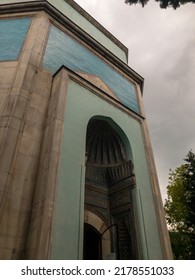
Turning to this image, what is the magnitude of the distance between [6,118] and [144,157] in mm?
5014

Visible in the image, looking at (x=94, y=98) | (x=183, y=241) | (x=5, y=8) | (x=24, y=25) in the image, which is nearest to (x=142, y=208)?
(x=94, y=98)

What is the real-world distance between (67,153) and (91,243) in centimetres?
328

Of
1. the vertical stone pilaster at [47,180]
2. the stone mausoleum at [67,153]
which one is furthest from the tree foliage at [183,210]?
the vertical stone pilaster at [47,180]

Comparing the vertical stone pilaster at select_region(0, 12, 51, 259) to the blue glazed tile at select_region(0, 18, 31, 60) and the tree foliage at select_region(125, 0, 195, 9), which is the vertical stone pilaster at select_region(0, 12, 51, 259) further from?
the tree foliage at select_region(125, 0, 195, 9)

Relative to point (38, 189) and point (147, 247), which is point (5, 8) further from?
point (147, 247)

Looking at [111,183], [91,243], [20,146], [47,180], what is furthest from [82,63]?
[91,243]

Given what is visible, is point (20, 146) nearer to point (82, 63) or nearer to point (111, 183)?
point (111, 183)

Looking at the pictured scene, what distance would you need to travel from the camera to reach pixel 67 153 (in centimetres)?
609

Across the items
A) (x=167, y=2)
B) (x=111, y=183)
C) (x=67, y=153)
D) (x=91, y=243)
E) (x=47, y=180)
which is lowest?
(x=91, y=243)

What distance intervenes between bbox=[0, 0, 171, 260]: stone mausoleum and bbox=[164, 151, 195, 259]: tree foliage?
7.37 m

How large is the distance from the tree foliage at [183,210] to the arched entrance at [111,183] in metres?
8.26

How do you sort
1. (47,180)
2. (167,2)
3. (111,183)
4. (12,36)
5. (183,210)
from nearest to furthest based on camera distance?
(167,2), (47,180), (111,183), (12,36), (183,210)

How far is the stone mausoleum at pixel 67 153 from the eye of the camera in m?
4.97

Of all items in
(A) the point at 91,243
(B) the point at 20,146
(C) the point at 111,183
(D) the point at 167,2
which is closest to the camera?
(D) the point at 167,2
